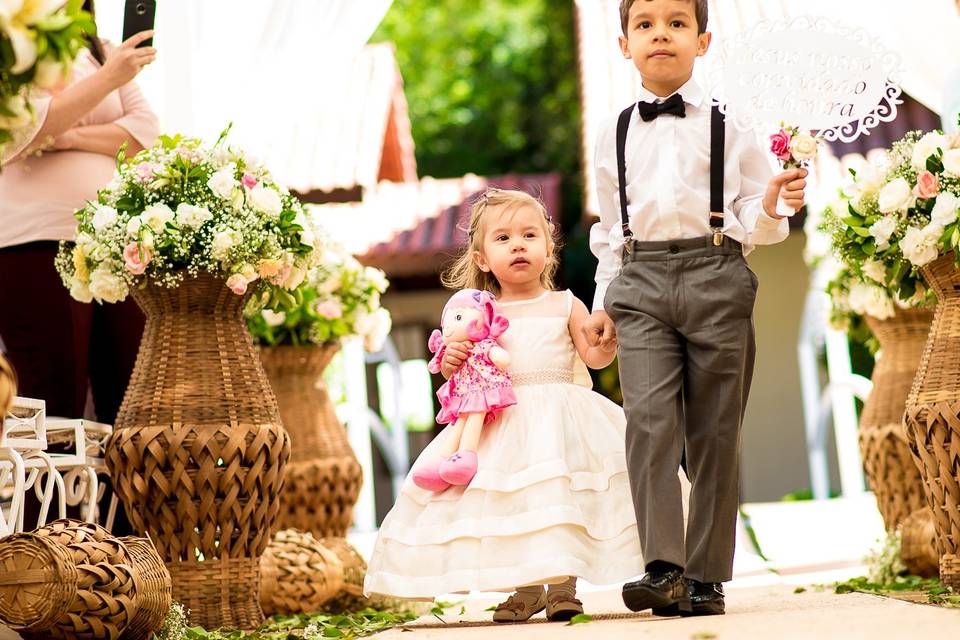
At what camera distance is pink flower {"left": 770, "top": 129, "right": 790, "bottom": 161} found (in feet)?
10.4

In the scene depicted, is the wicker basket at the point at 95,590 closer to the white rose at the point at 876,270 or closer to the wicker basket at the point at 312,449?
the wicker basket at the point at 312,449

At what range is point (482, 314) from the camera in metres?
3.72

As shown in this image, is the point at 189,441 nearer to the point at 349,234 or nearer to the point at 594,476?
the point at 594,476

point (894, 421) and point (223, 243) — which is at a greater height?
point (223, 243)

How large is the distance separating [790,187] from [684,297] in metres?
0.39

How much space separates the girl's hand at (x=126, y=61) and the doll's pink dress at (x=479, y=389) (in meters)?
1.33

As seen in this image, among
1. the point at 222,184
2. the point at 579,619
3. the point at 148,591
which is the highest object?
the point at 222,184

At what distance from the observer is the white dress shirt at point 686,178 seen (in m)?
3.37

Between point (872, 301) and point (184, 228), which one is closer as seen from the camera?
point (184, 228)

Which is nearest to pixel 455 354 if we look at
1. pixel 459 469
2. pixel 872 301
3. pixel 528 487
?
pixel 459 469

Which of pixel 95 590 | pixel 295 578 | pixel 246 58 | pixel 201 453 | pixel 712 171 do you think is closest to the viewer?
pixel 95 590

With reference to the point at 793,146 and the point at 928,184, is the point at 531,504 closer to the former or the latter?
the point at 793,146

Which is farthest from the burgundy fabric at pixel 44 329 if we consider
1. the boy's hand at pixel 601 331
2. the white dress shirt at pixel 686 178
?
the white dress shirt at pixel 686 178

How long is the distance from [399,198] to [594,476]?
317 inches
